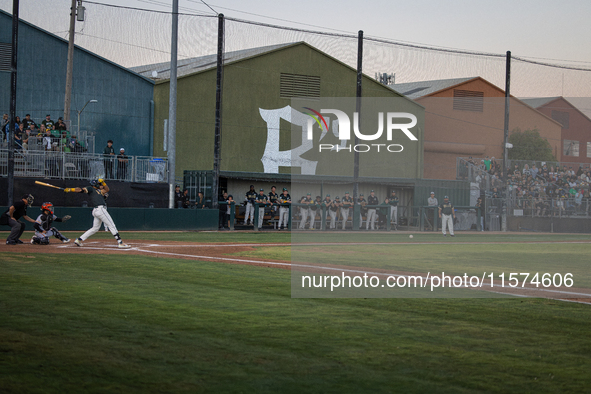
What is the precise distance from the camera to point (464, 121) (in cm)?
5459

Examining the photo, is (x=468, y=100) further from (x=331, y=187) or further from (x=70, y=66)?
(x=70, y=66)

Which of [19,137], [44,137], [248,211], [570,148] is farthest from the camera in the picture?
[570,148]

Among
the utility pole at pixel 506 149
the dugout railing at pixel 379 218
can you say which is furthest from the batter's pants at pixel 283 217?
the utility pole at pixel 506 149

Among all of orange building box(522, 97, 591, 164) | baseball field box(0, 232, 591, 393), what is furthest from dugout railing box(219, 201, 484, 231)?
orange building box(522, 97, 591, 164)

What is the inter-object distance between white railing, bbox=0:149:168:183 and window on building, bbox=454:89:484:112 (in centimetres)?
3299

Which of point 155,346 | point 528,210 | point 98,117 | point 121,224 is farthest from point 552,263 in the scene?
point 98,117

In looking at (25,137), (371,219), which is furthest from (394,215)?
(25,137)

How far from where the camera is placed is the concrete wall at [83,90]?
35688 millimetres

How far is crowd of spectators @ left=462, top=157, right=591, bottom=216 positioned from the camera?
3812 cm

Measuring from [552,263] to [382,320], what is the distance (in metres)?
10.2

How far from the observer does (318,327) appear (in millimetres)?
7297

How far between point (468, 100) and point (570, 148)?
1227 centimetres

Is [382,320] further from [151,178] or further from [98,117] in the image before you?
[98,117]

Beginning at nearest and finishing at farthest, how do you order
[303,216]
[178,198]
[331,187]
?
[178,198] → [303,216] → [331,187]
